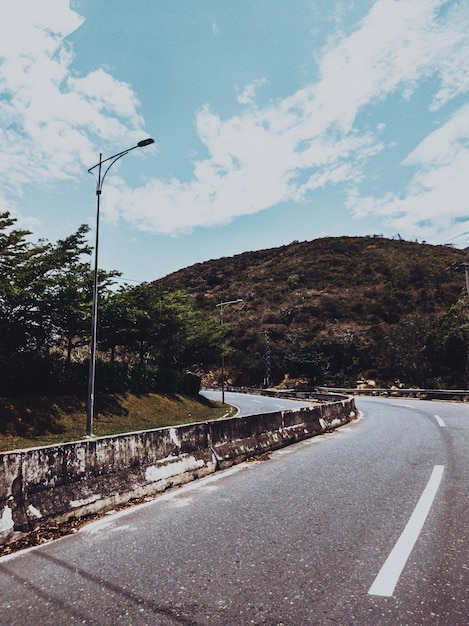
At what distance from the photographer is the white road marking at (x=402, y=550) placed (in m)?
3.20

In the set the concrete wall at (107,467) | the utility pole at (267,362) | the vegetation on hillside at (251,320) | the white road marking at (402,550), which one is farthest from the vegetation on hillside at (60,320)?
the utility pole at (267,362)

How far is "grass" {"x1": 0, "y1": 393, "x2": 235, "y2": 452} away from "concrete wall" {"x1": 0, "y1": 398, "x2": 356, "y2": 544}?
1095 cm

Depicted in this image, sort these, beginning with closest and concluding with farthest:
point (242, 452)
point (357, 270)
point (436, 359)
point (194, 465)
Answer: point (194, 465), point (242, 452), point (436, 359), point (357, 270)

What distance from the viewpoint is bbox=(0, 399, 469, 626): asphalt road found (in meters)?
2.90

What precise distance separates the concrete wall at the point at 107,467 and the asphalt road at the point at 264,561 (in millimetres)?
394

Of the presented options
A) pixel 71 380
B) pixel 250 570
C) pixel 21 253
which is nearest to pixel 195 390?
pixel 71 380

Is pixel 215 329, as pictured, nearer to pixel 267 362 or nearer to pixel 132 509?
pixel 267 362

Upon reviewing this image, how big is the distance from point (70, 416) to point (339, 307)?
174 ft

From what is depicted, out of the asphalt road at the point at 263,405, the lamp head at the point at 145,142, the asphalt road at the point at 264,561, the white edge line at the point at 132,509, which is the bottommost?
the asphalt road at the point at 263,405

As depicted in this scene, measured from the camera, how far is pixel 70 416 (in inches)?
898

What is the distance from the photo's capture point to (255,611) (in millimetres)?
2889

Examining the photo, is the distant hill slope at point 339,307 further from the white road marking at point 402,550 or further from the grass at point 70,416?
the white road marking at point 402,550

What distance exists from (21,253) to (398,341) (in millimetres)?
41480

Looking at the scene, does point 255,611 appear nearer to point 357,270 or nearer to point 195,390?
point 195,390
